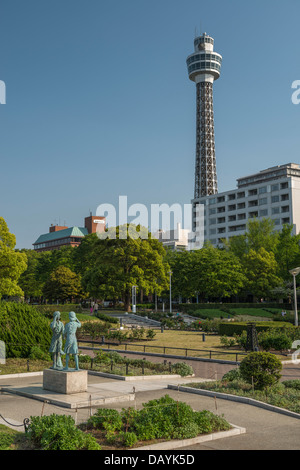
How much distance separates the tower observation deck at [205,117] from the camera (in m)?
153

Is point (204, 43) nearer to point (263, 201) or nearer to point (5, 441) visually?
point (263, 201)

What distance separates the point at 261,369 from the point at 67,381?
646cm

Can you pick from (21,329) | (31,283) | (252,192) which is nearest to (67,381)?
(21,329)

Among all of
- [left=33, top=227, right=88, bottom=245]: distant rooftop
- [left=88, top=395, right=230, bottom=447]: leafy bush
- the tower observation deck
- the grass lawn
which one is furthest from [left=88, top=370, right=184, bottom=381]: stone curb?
[left=33, top=227, right=88, bottom=245]: distant rooftop

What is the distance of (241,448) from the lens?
31.5 feet

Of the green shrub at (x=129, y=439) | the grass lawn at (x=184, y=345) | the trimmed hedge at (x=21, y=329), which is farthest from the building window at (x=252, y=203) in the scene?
the green shrub at (x=129, y=439)

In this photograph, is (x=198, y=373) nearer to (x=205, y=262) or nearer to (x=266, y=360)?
(x=266, y=360)

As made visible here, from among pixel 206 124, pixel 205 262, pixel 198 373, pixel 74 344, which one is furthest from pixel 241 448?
→ pixel 206 124

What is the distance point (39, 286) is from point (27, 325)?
70.2 metres

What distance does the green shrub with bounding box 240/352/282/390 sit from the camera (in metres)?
15.4

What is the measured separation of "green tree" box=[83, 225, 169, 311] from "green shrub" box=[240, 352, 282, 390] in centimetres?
4289

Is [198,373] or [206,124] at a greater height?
[206,124]

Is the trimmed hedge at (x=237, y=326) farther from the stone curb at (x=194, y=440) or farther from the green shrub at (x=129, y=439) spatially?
the green shrub at (x=129, y=439)

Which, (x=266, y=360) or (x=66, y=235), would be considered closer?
(x=266, y=360)
